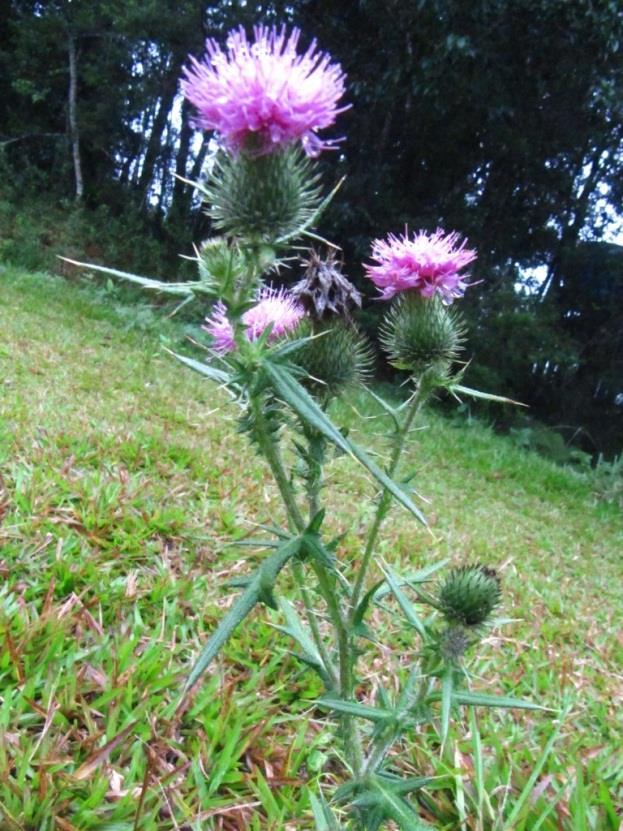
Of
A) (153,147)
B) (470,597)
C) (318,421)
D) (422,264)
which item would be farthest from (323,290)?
(153,147)

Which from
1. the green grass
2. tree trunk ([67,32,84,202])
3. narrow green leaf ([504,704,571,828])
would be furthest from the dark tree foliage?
narrow green leaf ([504,704,571,828])

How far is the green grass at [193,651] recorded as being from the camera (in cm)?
153

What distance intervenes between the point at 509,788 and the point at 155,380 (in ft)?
12.9

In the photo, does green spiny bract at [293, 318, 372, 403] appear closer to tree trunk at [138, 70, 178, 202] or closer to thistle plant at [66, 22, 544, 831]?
thistle plant at [66, 22, 544, 831]

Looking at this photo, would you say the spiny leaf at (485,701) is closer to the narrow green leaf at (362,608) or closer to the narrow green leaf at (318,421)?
the narrow green leaf at (362,608)

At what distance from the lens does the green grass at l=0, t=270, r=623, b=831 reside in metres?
1.53

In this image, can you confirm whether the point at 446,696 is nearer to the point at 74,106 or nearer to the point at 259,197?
the point at 259,197

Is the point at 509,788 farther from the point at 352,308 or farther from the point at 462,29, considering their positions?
the point at 462,29

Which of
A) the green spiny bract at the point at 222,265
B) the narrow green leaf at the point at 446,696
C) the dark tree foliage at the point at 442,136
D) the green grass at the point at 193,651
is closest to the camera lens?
the green spiny bract at the point at 222,265

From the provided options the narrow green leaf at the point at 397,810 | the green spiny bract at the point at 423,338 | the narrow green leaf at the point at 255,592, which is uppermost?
the green spiny bract at the point at 423,338

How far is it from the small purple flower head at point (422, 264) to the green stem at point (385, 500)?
22 cm

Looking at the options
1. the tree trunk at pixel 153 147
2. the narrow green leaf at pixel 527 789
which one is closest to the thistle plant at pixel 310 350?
the narrow green leaf at pixel 527 789

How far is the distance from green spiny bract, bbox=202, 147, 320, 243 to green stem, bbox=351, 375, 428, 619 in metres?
0.47

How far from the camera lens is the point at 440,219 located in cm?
966
